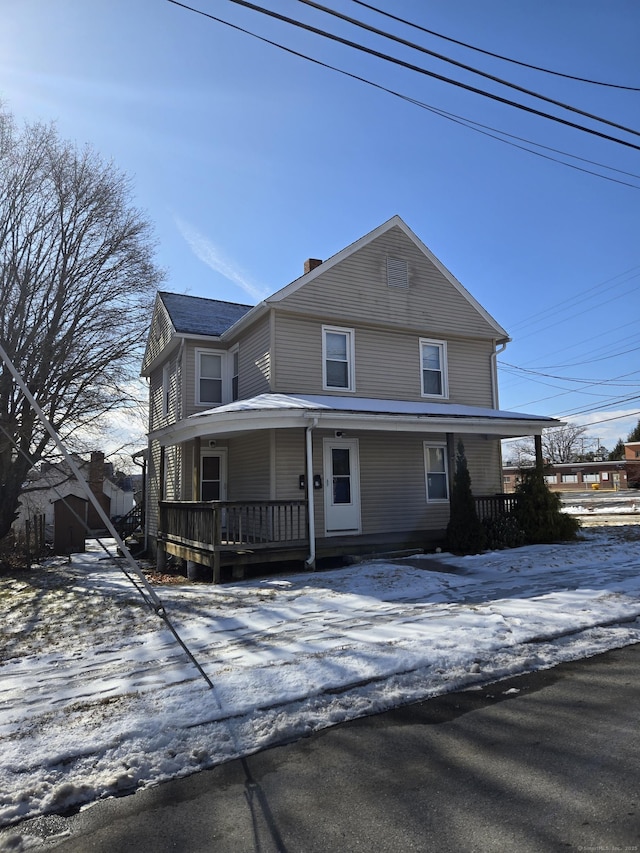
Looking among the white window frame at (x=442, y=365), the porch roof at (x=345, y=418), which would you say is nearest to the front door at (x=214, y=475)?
the porch roof at (x=345, y=418)

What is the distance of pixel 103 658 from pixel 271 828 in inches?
138

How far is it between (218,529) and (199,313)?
9.02 metres

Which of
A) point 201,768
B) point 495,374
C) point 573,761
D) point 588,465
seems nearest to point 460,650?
point 573,761

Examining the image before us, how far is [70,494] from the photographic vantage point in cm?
1234

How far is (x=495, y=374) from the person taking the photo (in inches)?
661

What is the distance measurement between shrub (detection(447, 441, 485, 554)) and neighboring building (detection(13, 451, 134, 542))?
832 centimetres

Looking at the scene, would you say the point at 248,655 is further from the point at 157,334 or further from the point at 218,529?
the point at 157,334

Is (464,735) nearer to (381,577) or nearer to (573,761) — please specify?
(573,761)

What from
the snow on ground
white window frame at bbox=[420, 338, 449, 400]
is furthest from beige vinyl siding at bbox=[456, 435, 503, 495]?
the snow on ground

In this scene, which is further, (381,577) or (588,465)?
(588,465)

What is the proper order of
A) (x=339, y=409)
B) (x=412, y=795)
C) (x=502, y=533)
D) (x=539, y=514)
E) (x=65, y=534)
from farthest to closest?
(x=65, y=534)
(x=539, y=514)
(x=502, y=533)
(x=339, y=409)
(x=412, y=795)

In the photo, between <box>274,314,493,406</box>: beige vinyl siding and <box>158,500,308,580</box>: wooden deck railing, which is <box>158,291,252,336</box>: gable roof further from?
<box>158,500,308,580</box>: wooden deck railing

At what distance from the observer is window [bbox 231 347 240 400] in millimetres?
15875

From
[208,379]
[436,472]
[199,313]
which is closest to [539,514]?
[436,472]
